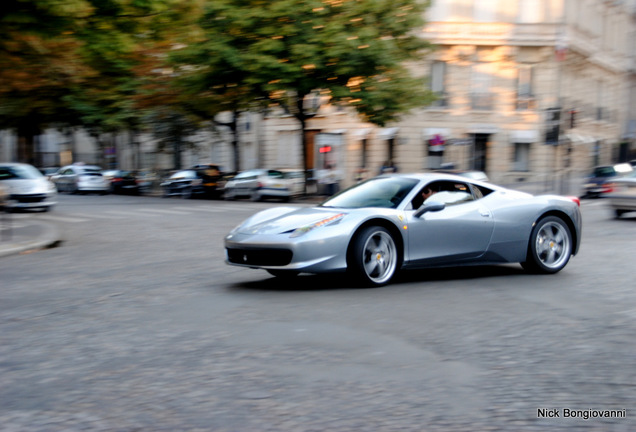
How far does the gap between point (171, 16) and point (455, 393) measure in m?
18.8

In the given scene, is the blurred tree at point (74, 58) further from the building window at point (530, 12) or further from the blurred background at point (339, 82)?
the building window at point (530, 12)

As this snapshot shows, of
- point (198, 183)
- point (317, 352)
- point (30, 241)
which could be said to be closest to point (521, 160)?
point (198, 183)

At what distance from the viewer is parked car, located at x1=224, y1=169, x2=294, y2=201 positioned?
3222 centimetres

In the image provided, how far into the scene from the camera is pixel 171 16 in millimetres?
21578

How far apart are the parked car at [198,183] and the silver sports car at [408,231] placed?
26390 millimetres

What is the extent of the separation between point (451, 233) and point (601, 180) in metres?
26.0

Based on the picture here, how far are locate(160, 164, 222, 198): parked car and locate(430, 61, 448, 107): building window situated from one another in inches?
511

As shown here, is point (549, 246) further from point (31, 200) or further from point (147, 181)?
point (147, 181)

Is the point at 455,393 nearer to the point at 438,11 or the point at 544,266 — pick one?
the point at 544,266

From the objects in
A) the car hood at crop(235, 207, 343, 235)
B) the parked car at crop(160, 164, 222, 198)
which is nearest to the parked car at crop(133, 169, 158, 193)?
the parked car at crop(160, 164, 222, 198)

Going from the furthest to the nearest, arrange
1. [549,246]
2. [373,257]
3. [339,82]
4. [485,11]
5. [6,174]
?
1. [485,11]
2. [339,82]
3. [6,174]
4. [549,246]
5. [373,257]

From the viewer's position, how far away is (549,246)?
31.5ft

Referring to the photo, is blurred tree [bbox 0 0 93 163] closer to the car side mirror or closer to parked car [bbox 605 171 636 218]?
the car side mirror

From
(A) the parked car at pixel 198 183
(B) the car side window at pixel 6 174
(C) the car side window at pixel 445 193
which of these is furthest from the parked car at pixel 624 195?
(A) the parked car at pixel 198 183
